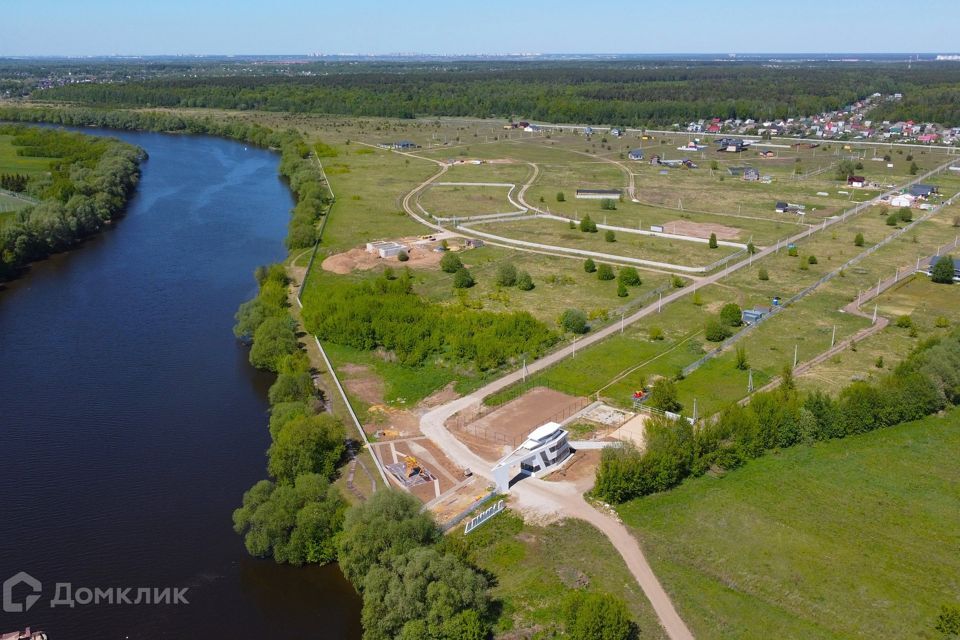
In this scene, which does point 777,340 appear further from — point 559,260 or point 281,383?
point 281,383

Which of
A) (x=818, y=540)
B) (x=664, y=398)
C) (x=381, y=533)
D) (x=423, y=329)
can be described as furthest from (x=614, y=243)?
(x=381, y=533)

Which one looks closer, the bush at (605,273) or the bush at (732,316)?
the bush at (732,316)

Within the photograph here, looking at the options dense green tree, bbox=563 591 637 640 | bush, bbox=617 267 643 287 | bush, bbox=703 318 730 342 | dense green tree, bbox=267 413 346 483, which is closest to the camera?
dense green tree, bbox=563 591 637 640

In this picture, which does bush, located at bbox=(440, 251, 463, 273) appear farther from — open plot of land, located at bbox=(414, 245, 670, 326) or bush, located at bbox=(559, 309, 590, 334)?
bush, located at bbox=(559, 309, 590, 334)

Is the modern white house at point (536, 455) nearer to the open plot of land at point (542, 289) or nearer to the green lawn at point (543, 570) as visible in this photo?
the green lawn at point (543, 570)
